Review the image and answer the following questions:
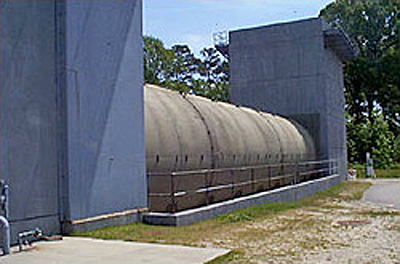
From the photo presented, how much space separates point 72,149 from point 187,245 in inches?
112

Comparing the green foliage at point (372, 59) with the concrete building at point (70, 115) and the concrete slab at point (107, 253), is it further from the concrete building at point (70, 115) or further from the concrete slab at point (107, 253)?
the concrete slab at point (107, 253)

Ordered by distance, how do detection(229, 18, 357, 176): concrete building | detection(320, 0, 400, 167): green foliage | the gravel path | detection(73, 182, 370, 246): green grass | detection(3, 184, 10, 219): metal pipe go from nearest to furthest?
1. the gravel path
2. detection(3, 184, 10, 219): metal pipe
3. detection(73, 182, 370, 246): green grass
4. detection(229, 18, 357, 176): concrete building
5. detection(320, 0, 400, 167): green foliage

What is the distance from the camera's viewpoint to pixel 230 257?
Answer: 298 inches

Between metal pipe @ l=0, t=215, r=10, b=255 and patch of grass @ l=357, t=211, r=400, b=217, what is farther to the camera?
patch of grass @ l=357, t=211, r=400, b=217

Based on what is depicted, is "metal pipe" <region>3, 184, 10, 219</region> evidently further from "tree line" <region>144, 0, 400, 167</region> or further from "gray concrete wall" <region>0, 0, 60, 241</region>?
"tree line" <region>144, 0, 400, 167</region>

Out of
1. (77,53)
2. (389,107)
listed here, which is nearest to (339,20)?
(389,107)

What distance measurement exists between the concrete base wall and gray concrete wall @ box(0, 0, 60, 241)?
250 centimetres

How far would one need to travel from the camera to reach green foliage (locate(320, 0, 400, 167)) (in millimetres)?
54094

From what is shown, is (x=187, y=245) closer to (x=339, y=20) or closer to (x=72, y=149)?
(x=72, y=149)

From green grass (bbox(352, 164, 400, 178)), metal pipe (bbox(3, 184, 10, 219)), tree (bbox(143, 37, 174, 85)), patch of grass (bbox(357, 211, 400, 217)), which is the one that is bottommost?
green grass (bbox(352, 164, 400, 178))

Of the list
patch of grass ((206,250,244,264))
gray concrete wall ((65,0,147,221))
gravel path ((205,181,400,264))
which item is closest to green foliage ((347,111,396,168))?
gravel path ((205,181,400,264))

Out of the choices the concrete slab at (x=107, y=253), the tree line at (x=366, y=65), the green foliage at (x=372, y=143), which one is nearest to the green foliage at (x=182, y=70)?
the tree line at (x=366, y=65)

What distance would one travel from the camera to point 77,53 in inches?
381

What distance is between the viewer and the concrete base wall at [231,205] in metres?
10.9
